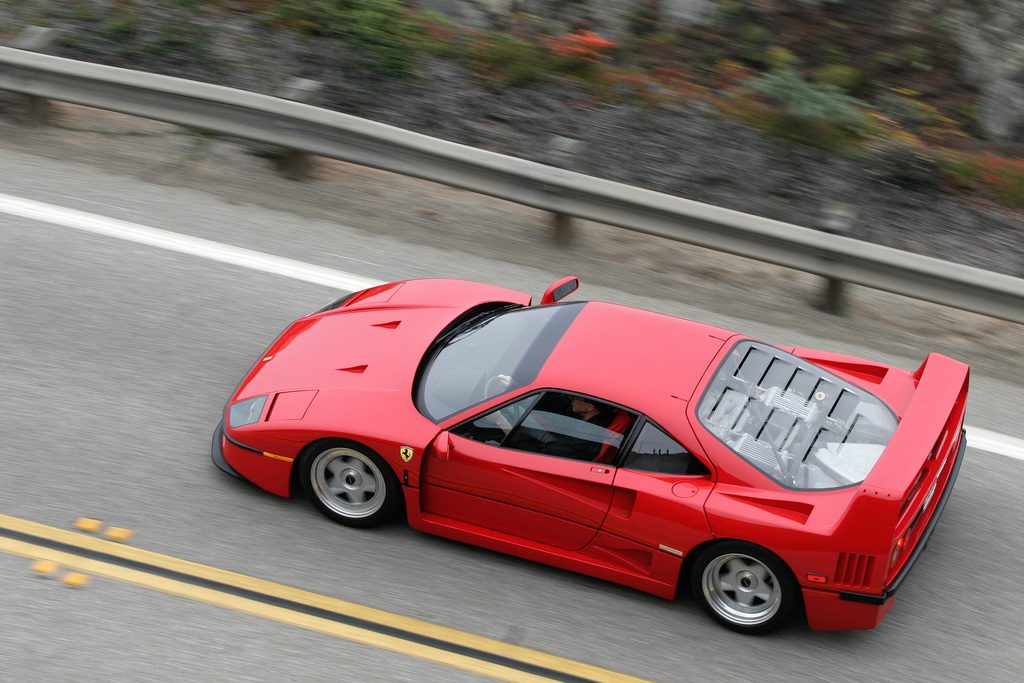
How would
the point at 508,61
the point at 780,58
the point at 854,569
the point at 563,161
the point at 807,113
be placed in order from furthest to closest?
the point at 780,58 < the point at 508,61 < the point at 807,113 < the point at 563,161 < the point at 854,569

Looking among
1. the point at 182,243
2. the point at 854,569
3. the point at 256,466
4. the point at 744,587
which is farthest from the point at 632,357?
the point at 182,243

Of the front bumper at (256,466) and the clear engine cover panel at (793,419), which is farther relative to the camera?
the front bumper at (256,466)

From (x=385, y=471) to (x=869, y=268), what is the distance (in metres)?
4.37

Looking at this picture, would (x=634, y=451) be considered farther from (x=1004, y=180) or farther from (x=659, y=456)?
(x=1004, y=180)

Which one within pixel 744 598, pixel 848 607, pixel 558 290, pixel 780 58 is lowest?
pixel 744 598

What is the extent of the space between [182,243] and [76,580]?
142 inches

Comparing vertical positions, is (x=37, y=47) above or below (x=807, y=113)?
below

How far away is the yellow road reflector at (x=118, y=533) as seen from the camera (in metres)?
5.96

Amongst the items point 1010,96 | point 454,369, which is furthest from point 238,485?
point 1010,96

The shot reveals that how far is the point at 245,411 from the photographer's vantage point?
20.7ft

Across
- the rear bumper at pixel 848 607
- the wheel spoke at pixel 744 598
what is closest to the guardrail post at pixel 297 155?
the wheel spoke at pixel 744 598

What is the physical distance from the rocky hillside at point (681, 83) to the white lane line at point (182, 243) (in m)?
2.69

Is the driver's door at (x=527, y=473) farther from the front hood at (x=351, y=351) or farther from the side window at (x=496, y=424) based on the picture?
the front hood at (x=351, y=351)

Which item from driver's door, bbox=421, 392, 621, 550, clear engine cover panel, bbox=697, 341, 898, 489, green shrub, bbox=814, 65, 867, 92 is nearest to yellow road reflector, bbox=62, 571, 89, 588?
driver's door, bbox=421, 392, 621, 550
